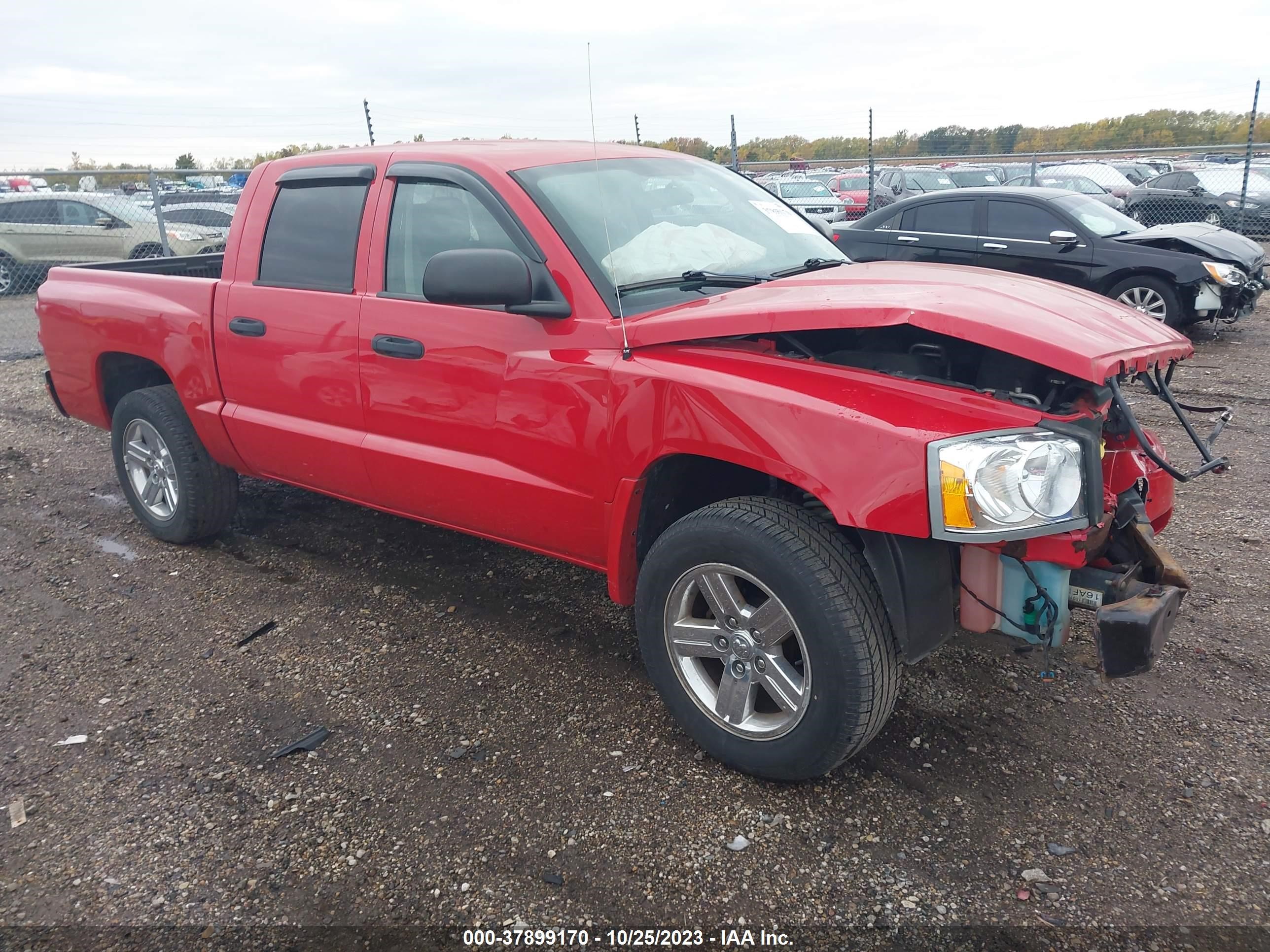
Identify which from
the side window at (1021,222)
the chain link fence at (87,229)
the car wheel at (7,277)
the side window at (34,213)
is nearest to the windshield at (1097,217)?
the side window at (1021,222)

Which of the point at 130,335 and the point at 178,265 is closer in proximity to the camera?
the point at 130,335

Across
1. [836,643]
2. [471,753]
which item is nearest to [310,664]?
[471,753]

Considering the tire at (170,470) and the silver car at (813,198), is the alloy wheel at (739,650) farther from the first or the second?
the silver car at (813,198)

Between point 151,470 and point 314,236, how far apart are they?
1.84 metres

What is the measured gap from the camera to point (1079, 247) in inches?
359

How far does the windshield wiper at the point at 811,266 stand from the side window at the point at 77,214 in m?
14.1

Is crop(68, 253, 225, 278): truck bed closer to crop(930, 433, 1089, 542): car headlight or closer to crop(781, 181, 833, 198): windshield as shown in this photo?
crop(930, 433, 1089, 542): car headlight

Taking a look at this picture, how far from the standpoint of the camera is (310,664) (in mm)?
3699

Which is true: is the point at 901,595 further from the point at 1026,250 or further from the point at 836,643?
the point at 1026,250

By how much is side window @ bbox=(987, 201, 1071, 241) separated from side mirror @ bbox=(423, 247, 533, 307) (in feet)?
25.8

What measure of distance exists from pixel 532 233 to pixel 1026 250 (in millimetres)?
7568

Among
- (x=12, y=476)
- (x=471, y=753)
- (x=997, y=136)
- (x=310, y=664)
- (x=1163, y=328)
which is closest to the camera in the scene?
(x=1163, y=328)

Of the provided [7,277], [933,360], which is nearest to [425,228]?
[933,360]

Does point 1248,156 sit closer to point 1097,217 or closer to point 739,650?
point 1097,217
